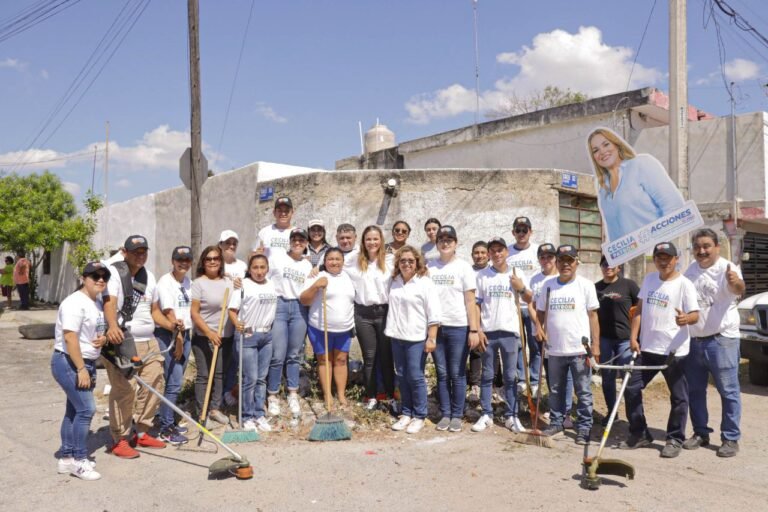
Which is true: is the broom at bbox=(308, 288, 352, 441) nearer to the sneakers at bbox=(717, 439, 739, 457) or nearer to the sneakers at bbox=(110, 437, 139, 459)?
the sneakers at bbox=(110, 437, 139, 459)

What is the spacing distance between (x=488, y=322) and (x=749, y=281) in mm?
10698

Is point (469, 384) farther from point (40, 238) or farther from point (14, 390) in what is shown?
point (40, 238)

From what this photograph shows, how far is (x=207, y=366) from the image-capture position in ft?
18.4

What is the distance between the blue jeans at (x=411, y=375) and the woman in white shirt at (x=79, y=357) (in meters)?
2.64

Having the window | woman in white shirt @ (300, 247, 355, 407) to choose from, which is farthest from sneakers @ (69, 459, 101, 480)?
the window

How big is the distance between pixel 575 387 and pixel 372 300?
2118 mm

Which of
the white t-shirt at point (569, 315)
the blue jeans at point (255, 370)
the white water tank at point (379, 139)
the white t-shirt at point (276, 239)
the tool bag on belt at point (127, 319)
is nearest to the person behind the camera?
the tool bag on belt at point (127, 319)

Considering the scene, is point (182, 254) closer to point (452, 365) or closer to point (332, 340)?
point (332, 340)

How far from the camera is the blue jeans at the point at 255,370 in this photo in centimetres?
555

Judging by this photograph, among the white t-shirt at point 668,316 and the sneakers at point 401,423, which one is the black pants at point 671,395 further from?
the sneakers at point 401,423

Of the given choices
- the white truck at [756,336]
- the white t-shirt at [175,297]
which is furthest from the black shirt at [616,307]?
the white t-shirt at [175,297]

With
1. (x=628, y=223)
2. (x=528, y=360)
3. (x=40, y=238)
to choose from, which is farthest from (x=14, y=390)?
(x=40, y=238)

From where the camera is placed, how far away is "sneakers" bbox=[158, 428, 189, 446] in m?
5.35

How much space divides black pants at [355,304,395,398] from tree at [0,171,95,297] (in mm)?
14208
